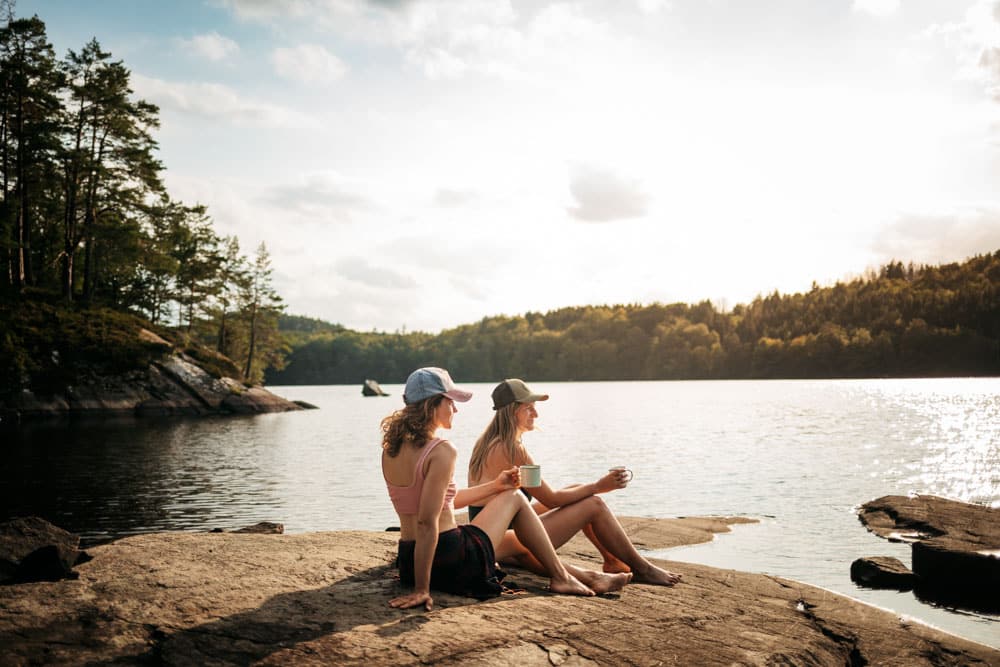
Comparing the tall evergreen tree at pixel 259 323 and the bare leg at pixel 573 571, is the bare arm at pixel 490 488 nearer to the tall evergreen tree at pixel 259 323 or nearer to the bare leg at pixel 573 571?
the bare leg at pixel 573 571

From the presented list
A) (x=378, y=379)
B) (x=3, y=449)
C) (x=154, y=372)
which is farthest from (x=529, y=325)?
(x=3, y=449)

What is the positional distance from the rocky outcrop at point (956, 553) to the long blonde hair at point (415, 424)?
794 cm

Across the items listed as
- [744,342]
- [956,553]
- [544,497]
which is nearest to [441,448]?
[544,497]

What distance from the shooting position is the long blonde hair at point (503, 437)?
6680 mm

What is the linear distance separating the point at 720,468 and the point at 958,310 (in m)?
127

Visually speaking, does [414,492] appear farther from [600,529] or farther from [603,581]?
[600,529]

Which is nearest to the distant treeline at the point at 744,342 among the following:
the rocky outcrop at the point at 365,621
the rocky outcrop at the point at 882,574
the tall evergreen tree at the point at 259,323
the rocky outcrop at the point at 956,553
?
the tall evergreen tree at the point at 259,323

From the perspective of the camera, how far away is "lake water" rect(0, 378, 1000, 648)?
45.7 ft

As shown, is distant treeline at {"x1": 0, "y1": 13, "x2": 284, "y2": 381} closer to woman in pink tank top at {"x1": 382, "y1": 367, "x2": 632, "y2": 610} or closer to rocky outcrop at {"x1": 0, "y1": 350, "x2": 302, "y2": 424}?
rocky outcrop at {"x1": 0, "y1": 350, "x2": 302, "y2": 424}

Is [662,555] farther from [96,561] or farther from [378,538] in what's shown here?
[96,561]

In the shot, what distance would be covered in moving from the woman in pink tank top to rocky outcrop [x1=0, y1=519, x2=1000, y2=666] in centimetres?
17

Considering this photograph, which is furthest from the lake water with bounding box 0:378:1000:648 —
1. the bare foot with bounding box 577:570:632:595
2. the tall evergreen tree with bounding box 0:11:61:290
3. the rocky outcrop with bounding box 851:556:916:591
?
the tall evergreen tree with bounding box 0:11:61:290

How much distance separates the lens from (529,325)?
199125mm

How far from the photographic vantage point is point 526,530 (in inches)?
248
